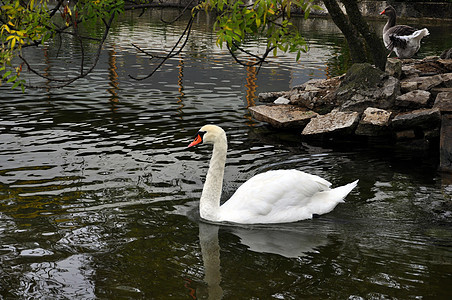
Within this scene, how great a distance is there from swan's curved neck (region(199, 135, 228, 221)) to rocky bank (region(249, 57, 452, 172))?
4.09m

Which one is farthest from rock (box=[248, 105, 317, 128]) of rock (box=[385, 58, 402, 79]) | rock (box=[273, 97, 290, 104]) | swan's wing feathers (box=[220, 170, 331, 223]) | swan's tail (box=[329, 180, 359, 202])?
swan's wing feathers (box=[220, 170, 331, 223])

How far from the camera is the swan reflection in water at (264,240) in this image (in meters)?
6.07

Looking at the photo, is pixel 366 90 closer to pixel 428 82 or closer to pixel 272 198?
pixel 428 82

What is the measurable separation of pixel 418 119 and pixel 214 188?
15.5ft

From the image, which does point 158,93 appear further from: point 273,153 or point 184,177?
point 184,177

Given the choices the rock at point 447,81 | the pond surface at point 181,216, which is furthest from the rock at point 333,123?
the rock at point 447,81

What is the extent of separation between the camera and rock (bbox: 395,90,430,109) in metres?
11.1

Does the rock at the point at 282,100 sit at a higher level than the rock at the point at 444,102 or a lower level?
lower

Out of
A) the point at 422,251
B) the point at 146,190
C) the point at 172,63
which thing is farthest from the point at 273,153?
the point at 172,63

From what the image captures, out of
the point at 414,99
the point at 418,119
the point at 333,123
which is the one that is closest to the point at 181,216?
the point at 333,123

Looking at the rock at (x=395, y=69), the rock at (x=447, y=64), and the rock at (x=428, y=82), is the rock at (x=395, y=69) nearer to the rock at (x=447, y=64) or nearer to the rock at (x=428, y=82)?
the rock at (x=428, y=82)

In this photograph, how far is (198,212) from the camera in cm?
736

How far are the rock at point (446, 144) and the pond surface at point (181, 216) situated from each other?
0.60ft

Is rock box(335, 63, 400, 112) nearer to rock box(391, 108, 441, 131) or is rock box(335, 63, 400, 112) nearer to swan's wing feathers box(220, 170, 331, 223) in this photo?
rock box(391, 108, 441, 131)
